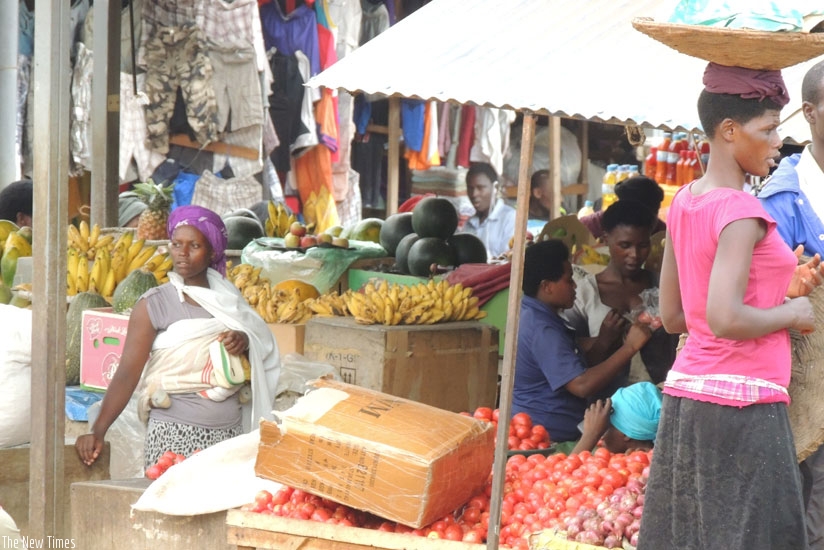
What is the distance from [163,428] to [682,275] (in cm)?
263

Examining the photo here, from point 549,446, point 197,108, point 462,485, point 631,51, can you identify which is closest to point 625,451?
point 549,446

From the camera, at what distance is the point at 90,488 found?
13.3 feet

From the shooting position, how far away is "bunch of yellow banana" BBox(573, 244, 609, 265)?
23.7 ft

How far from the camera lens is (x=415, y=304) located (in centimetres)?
627

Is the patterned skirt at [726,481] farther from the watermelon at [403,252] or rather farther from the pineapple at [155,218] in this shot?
the pineapple at [155,218]

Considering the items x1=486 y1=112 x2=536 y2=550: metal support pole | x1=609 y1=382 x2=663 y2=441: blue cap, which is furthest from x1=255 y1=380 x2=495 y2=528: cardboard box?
x1=609 y1=382 x2=663 y2=441: blue cap

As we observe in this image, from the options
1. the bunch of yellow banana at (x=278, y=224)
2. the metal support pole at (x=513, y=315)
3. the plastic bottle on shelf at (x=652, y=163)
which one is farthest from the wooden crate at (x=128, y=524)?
the plastic bottle on shelf at (x=652, y=163)

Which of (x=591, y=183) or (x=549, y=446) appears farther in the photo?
(x=591, y=183)

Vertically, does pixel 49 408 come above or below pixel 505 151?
below

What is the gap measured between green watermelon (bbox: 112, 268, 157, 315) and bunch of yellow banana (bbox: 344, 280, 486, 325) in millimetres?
1095

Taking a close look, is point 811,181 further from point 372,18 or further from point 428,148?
point 428,148

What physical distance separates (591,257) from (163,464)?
374cm

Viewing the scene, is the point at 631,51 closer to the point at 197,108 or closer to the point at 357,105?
the point at 197,108

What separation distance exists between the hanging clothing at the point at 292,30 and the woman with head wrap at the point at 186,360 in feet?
19.4
